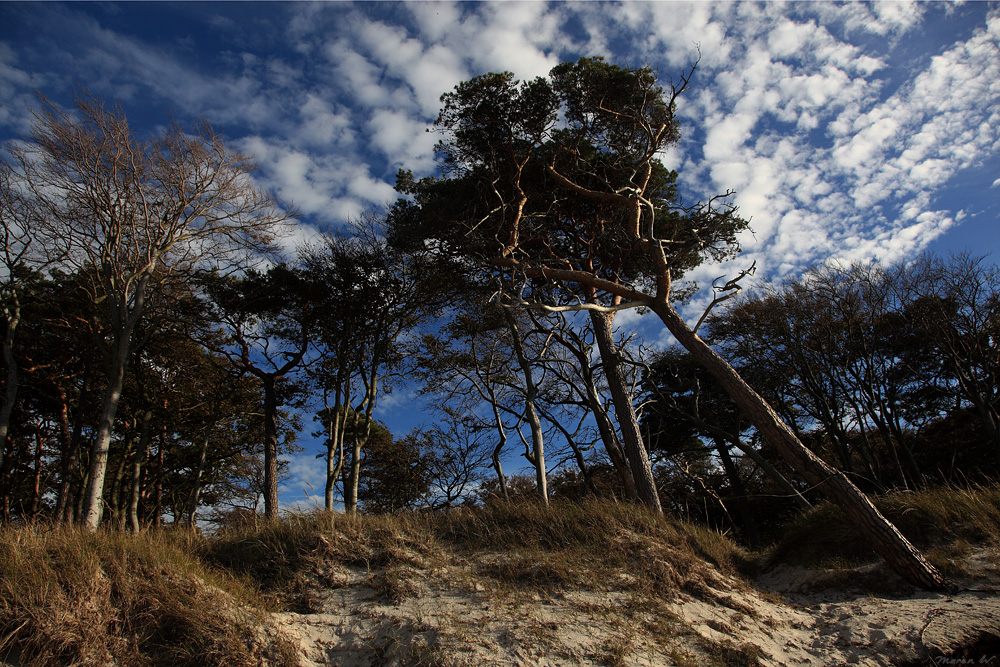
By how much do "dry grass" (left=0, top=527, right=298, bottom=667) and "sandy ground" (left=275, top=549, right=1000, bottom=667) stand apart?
61 centimetres

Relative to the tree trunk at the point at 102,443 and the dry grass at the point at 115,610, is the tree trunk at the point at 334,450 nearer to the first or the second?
the tree trunk at the point at 102,443

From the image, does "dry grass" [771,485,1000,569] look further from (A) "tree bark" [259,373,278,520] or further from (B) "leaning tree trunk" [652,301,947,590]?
(A) "tree bark" [259,373,278,520]

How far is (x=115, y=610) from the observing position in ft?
14.7

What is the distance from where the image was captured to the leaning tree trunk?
239 inches

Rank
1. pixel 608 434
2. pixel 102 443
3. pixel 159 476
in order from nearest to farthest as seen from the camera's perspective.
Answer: pixel 102 443 < pixel 608 434 < pixel 159 476

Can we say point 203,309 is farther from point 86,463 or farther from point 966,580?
point 966,580

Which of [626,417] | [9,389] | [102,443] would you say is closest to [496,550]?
[626,417]

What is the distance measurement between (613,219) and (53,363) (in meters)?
17.9

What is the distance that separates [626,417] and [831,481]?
4.75 m

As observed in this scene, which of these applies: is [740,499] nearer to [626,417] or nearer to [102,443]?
[626,417]

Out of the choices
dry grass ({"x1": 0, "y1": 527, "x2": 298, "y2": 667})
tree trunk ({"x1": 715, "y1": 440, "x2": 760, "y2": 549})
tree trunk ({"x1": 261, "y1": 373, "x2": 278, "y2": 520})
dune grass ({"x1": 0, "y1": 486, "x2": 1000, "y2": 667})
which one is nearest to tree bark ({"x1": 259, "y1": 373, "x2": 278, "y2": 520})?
tree trunk ({"x1": 261, "y1": 373, "x2": 278, "y2": 520})

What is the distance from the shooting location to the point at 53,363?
51.4 ft

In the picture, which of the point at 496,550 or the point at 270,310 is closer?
the point at 496,550

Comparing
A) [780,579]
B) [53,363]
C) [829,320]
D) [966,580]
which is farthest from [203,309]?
[829,320]
